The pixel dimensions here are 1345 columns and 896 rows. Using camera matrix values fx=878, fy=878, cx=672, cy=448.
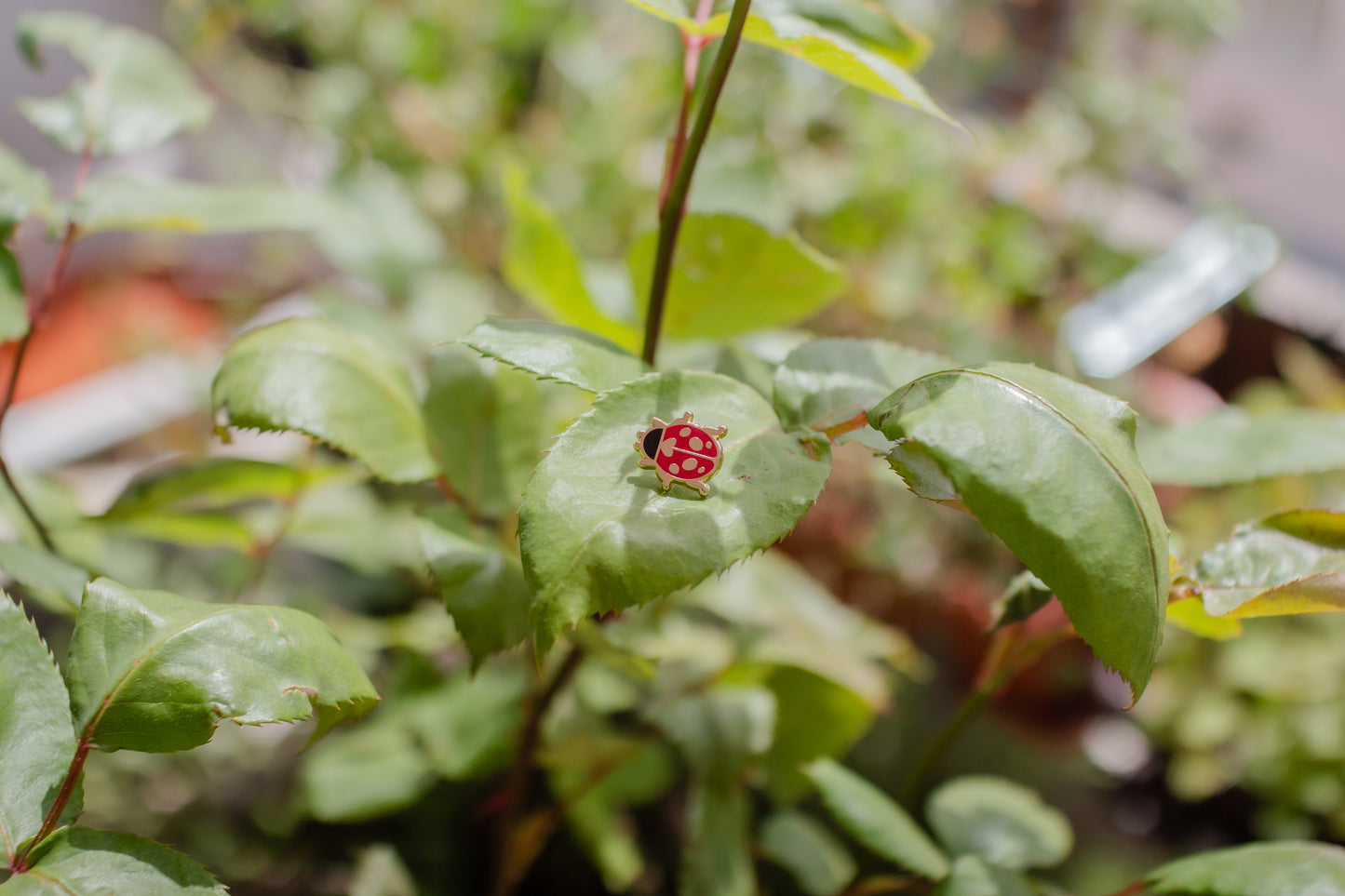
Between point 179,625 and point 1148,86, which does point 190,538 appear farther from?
point 1148,86

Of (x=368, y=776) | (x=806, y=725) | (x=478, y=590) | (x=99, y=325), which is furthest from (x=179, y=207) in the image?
(x=99, y=325)

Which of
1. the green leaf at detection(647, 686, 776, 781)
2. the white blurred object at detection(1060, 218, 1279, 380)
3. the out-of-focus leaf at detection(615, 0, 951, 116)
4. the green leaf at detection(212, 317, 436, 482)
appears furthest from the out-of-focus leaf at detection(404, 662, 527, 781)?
the white blurred object at detection(1060, 218, 1279, 380)

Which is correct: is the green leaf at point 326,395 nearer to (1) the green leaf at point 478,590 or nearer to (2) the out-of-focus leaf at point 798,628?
(1) the green leaf at point 478,590

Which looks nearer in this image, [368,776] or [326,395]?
[326,395]

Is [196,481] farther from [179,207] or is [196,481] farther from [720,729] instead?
[720,729]

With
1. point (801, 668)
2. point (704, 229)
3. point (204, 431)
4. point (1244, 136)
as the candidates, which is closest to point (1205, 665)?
point (801, 668)
